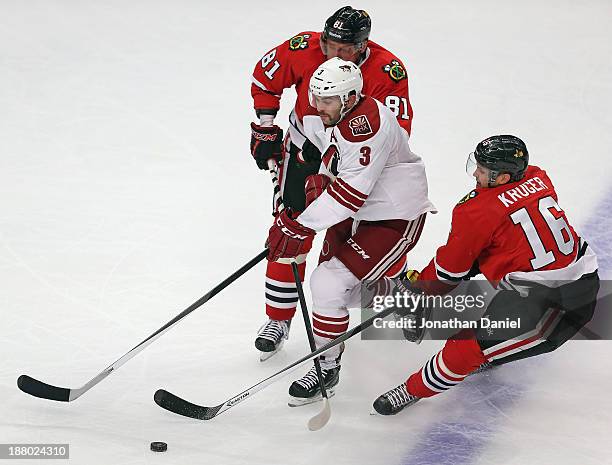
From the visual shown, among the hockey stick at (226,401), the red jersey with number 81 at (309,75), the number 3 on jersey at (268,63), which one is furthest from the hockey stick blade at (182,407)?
the number 3 on jersey at (268,63)

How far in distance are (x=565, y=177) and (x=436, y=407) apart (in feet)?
6.38

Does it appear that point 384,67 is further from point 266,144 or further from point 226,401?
point 226,401

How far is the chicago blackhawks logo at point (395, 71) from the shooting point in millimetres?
3641

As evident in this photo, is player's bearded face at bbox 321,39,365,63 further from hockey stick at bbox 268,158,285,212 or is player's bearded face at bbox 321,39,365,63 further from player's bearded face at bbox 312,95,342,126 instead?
hockey stick at bbox 268,158,285,212

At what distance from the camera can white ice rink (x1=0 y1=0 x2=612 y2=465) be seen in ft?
11.0

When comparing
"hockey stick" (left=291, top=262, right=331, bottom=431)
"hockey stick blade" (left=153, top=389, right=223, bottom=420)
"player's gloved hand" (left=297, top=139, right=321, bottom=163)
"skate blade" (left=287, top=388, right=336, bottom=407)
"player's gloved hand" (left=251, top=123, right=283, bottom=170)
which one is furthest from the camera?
"player's gloved hand" (left=251, top=123, right=283, bottom=170)

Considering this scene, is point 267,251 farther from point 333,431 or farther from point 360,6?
point 360,6

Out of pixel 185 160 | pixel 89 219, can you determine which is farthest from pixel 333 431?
pixel 185 160

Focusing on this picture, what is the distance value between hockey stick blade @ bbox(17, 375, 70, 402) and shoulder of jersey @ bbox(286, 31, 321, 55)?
4.65 feet

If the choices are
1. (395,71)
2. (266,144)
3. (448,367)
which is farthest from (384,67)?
(448,367)

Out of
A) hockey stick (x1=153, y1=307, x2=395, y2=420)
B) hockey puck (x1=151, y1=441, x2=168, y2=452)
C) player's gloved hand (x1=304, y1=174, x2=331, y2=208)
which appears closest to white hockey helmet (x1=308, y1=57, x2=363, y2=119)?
player's gloved hand (x1=304, y1=174, x2=331, y2=208)

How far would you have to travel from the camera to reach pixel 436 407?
3.53 metres

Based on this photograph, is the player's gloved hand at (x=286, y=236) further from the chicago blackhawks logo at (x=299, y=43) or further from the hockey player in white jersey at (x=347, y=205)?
the chicago blackhawks logo at (x=299, y=43)

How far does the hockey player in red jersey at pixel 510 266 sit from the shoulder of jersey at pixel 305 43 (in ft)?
2.58
